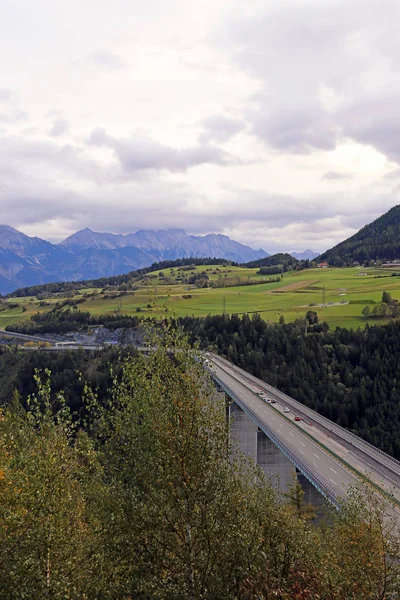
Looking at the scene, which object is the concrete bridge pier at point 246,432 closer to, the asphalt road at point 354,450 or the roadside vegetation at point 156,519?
the asphalt road at point 354,450

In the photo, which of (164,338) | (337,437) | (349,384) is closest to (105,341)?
(349,384)

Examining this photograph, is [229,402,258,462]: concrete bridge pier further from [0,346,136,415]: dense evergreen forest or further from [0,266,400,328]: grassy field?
[0,266,400,328]: grassy field

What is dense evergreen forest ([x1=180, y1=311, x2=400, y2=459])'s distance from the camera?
79.3 m

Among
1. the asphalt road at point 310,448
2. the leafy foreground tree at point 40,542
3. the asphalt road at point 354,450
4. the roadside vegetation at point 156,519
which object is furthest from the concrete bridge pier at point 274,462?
the leafy foreground tree at point 40,542

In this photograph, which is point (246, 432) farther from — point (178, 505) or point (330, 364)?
point (178, 505)

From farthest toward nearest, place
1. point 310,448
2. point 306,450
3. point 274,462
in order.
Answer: point 274,462
point 310,448
point 306,450

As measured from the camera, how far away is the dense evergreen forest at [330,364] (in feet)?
260

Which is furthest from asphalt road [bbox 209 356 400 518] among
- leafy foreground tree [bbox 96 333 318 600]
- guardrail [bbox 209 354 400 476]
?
leafy foreground tree [bbox 96 333 318 600]

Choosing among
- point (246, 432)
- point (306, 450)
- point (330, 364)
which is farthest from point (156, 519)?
point (330, 364)

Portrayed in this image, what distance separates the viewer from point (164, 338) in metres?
14.9

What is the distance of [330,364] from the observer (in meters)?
94.9

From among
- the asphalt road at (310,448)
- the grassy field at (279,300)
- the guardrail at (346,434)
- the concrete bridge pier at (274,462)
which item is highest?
the grassy field at (279,300)

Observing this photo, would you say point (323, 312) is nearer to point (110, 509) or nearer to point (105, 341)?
point (105, 341)

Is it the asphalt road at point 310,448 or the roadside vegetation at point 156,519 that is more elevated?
the roadside vegetation at point 156,519
